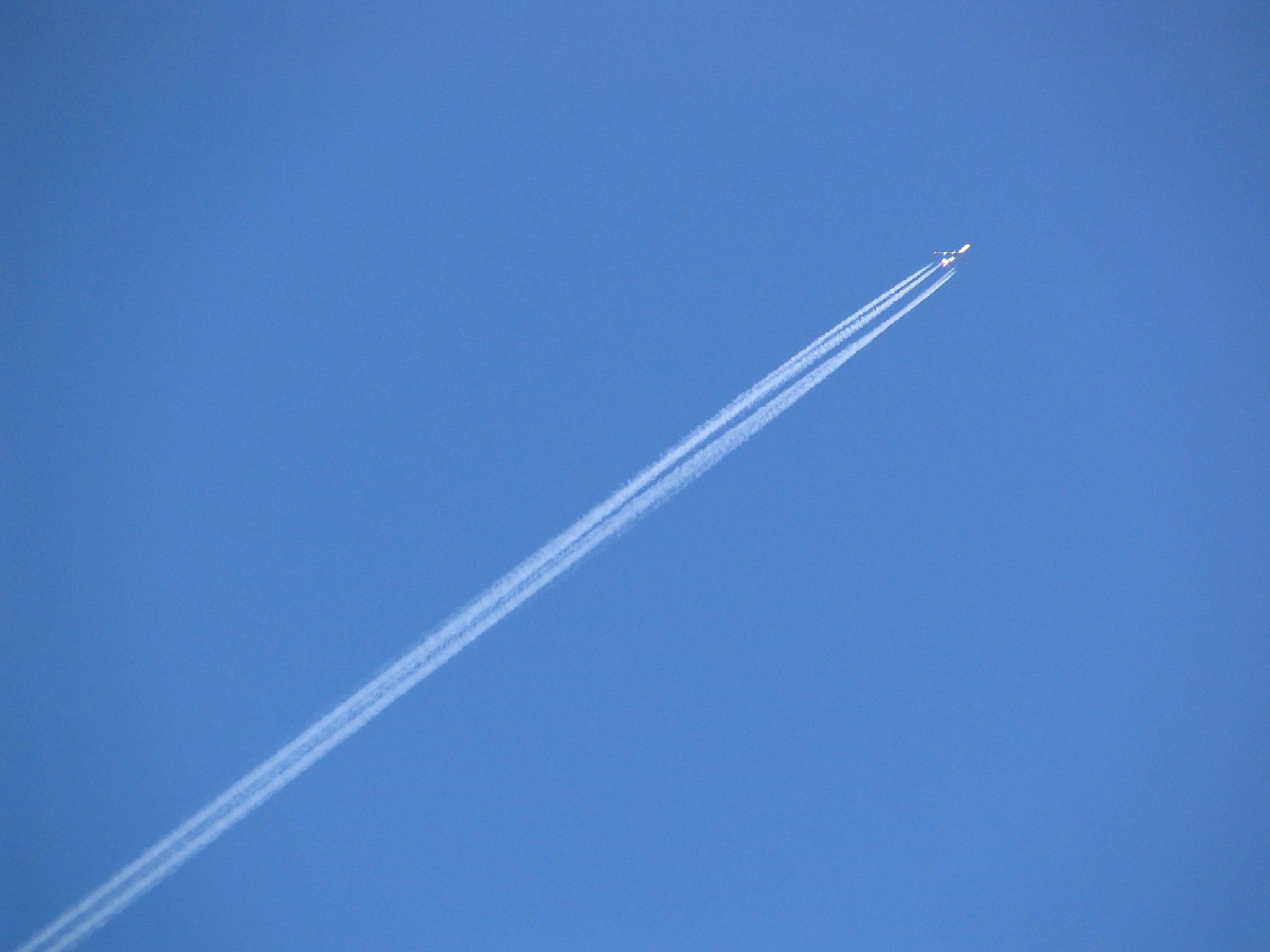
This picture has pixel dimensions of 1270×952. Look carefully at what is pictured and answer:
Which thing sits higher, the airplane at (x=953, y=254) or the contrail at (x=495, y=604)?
the airplane at (x=953, y=254)

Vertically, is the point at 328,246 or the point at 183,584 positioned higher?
the point at 328,246

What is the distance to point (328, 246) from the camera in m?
5.20

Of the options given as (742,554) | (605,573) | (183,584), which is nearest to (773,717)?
(742,554)

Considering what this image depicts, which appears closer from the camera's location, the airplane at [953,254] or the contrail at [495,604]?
the contrail at [495,604]

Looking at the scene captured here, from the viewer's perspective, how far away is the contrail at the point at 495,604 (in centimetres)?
489

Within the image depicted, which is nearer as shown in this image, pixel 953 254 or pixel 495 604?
pixel 495 604

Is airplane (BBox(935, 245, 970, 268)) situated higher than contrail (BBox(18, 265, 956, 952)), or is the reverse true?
airplane (BBox(935, 245, 970, 268))

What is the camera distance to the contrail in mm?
4887

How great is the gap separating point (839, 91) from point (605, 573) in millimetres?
3192

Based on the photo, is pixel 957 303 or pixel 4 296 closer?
pixel 4 296

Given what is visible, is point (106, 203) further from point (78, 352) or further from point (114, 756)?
point (114, 756)

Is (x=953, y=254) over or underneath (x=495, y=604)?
over

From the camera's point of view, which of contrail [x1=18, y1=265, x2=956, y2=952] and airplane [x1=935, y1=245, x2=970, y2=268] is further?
airplane [x1=935, y1=245, x2=970, y2=268]

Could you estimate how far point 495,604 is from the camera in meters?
5.06
